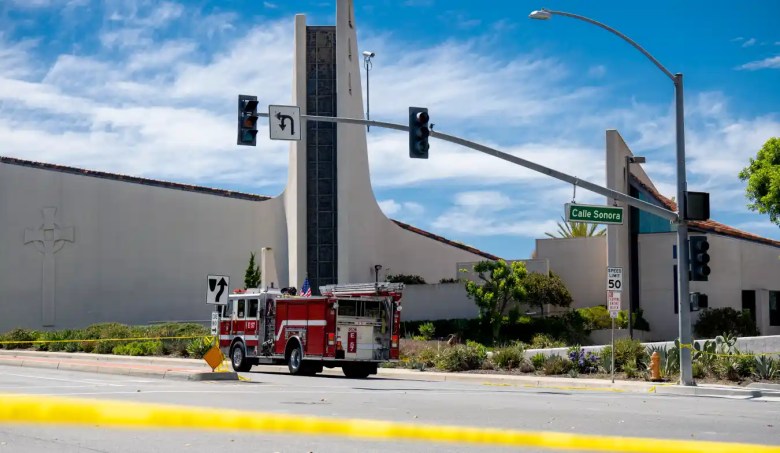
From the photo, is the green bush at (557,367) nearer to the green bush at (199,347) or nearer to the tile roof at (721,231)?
the green bush at (199,347)

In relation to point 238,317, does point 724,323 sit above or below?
below

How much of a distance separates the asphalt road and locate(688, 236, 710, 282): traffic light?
3792 mm

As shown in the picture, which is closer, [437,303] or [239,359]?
[239,359]

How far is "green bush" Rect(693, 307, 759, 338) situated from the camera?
48.7 m

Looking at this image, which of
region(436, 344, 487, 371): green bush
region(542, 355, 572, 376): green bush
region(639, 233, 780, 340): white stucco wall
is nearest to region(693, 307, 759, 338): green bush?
region(639, 233, 780, 340): white stucco wall

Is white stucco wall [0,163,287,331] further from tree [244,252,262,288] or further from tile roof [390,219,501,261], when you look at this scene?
tile roof [390,219,501,261]

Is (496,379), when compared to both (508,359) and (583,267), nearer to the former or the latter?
(508,359)

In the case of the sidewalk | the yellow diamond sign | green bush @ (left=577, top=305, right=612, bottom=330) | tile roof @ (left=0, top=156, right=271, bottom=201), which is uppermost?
tile roof @ (left=0, top=156, right=271, bottom=201)

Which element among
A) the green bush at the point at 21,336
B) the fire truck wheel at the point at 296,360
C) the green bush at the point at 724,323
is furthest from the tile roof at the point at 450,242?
the fire truck wheel at the point at 296,360

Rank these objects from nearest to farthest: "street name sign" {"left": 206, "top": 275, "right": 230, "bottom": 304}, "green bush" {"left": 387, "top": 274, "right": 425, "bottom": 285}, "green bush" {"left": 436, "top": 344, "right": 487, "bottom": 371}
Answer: "street name sign" {"left": 206, "top": 275, "right": 230, "bottom": 304} < "green bush" {"left": 436, "top": 344, "right": 487, "bottom": 371} < "green bush" {"left": 387, "top": 274, "right": 425, "bottom": 285}

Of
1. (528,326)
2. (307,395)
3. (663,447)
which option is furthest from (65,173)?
(663,447)

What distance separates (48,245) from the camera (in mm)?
54156

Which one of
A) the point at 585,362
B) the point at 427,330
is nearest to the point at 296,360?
the point at 585,362

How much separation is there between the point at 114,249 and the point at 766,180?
35087 mm
